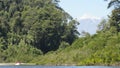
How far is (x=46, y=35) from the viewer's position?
258 feet

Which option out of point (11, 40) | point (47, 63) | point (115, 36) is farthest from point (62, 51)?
point (11, 40)

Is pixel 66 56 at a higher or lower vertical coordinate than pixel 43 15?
lower

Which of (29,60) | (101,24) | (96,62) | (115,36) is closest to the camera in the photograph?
(96,62)

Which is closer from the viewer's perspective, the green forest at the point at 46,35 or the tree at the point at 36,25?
the green forest at the point at 46,35

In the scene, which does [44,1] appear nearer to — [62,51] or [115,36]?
[62,51]

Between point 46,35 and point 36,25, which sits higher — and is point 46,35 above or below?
below

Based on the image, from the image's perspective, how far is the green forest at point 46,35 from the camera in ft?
205

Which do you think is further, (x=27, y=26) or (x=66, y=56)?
(x=27, y=26)

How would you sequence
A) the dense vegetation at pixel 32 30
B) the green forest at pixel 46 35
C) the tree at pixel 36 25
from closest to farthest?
the green forest at pixel 46 35, the dense vegetation at pixel 32 30, the tree at pixel 36 25

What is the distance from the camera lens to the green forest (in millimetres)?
62438

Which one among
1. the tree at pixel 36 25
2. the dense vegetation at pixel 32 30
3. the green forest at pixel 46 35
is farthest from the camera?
the tree at pixel 36 25

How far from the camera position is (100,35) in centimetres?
6662

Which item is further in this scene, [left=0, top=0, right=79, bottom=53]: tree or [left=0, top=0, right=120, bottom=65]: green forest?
[left=0, top=0, right=79, bottom=53]: tree

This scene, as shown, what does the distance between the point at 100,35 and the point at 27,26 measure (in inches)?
785
